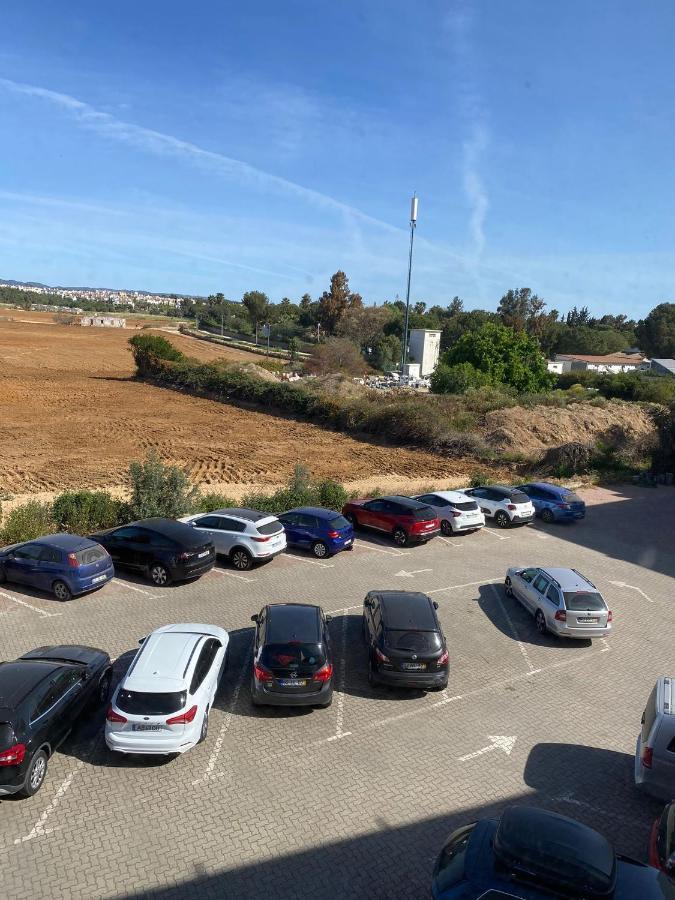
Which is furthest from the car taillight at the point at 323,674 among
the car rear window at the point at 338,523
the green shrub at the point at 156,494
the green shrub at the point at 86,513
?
the green shrub at the point at 86,513

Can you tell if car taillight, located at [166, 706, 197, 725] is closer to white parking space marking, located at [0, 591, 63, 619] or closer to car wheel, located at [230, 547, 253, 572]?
white parking space marking, located at [0, 591, 63, 619]

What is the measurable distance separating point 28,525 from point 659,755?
14726 mm

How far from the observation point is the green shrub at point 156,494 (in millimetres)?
17641

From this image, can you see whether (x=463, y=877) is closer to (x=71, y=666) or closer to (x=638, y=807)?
(x=638, y=807)

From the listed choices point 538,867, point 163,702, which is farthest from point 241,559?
point 538,867

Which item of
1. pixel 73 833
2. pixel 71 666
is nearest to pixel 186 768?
pixel 73 833

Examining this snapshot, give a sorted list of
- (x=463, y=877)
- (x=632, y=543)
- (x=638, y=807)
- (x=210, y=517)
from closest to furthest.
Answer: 1. (x=463, y=877)
2. (x=638, y=807)
3. (x=210, y=517)
4. (x=632, y=543)

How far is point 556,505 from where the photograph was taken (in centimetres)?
2091

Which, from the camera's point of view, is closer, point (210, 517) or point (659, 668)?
point (659, 668)

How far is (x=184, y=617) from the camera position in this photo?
1259cm

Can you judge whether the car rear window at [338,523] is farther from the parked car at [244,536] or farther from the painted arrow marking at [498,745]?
the painted arrow marking at [498,745]

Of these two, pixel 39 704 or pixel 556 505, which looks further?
pixel 556 505

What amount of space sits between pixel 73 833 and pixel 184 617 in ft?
18.3

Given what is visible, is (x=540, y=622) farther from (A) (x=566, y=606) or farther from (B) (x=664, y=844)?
(B) (x=664, y=844)
